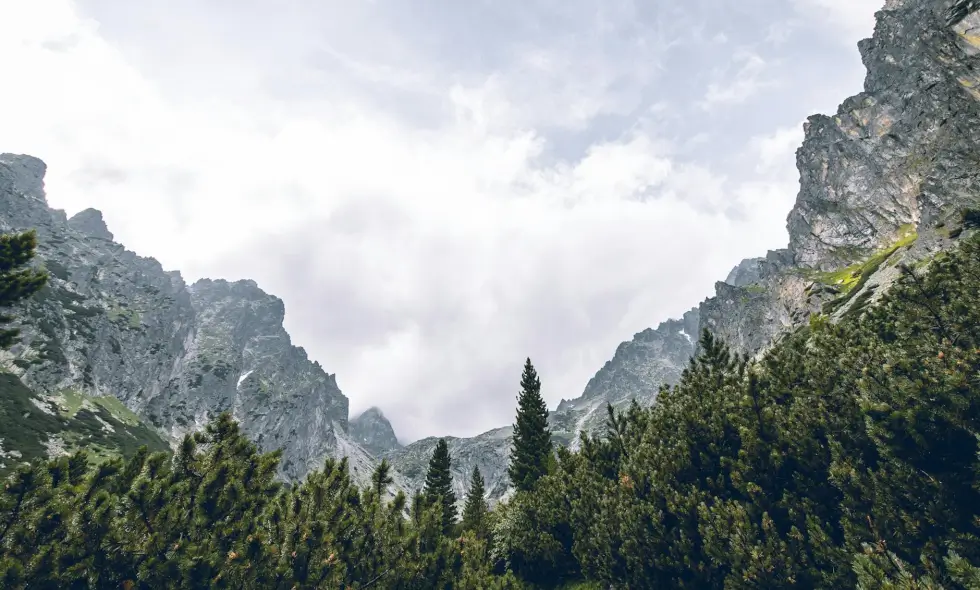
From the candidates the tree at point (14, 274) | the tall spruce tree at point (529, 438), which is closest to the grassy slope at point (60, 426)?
the tall spruce tree at point (529, 438)

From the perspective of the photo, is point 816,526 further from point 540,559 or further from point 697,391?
point 540,559

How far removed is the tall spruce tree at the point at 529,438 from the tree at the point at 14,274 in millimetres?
45046

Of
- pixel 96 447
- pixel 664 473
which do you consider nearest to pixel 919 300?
pixel 664 473

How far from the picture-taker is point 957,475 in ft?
30.5

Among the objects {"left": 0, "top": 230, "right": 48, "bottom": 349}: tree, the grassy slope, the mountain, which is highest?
the mountain

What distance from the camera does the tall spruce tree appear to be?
5319cm

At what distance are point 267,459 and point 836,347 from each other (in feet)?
55.1

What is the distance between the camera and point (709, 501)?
48.3 feet

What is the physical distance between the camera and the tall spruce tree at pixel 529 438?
53.2 m

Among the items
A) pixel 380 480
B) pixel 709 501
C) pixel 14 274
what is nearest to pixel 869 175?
pixel 709 501

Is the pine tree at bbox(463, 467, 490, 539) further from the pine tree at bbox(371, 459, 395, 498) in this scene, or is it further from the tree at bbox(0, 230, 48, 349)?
the tree at bbox(0, 230, 48, 349)

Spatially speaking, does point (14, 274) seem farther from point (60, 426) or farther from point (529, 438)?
point (60, 426)

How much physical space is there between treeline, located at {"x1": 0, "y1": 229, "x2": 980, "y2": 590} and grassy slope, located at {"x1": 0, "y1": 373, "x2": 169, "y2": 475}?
8960cm

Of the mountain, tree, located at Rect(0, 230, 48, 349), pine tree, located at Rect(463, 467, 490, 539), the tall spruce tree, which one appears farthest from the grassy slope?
the mountain
